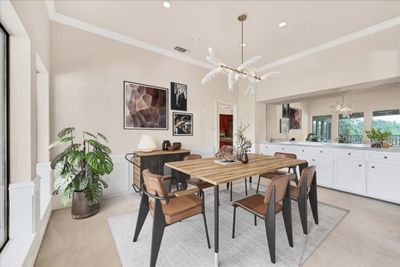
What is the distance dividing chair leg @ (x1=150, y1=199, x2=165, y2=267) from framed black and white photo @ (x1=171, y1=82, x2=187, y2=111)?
2.85m

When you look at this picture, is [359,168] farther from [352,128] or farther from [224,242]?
[224,242]

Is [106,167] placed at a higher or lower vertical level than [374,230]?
higher

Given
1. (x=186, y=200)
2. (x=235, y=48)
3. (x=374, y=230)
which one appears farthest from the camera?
(x=235, y=48)

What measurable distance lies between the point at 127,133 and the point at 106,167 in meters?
1.18

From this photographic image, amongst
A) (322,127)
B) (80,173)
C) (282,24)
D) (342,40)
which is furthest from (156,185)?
(322,127)

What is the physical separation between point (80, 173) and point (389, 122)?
5.77 metres

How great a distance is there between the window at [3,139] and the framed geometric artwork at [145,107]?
1.90 metres

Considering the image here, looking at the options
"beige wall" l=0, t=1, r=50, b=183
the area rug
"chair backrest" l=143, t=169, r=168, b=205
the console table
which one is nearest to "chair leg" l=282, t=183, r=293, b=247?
the area rug

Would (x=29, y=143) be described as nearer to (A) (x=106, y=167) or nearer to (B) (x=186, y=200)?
(A) (x=106, y=167)

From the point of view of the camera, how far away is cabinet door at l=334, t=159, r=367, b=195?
327 cm

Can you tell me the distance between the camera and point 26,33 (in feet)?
5.10

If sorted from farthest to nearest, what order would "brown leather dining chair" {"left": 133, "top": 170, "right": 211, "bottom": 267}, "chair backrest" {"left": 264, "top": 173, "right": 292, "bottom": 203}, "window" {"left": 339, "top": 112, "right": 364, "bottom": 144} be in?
1. "window" {"left": 339, "top": 112, "right": 364, "bottom": 144}
2. "chair backrest" {"left": 264, "top": 173, "right": 292, "bottom": 203}
3. "brown leather dining chair" {"left": 133, "top": 170, "right": 211, "bottom": 267}

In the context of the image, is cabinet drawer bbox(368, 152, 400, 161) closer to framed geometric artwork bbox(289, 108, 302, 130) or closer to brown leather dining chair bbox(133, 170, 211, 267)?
framed geometric artwork bbox(289, 108, 302, 130)

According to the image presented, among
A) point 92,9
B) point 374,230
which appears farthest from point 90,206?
point 374,230
